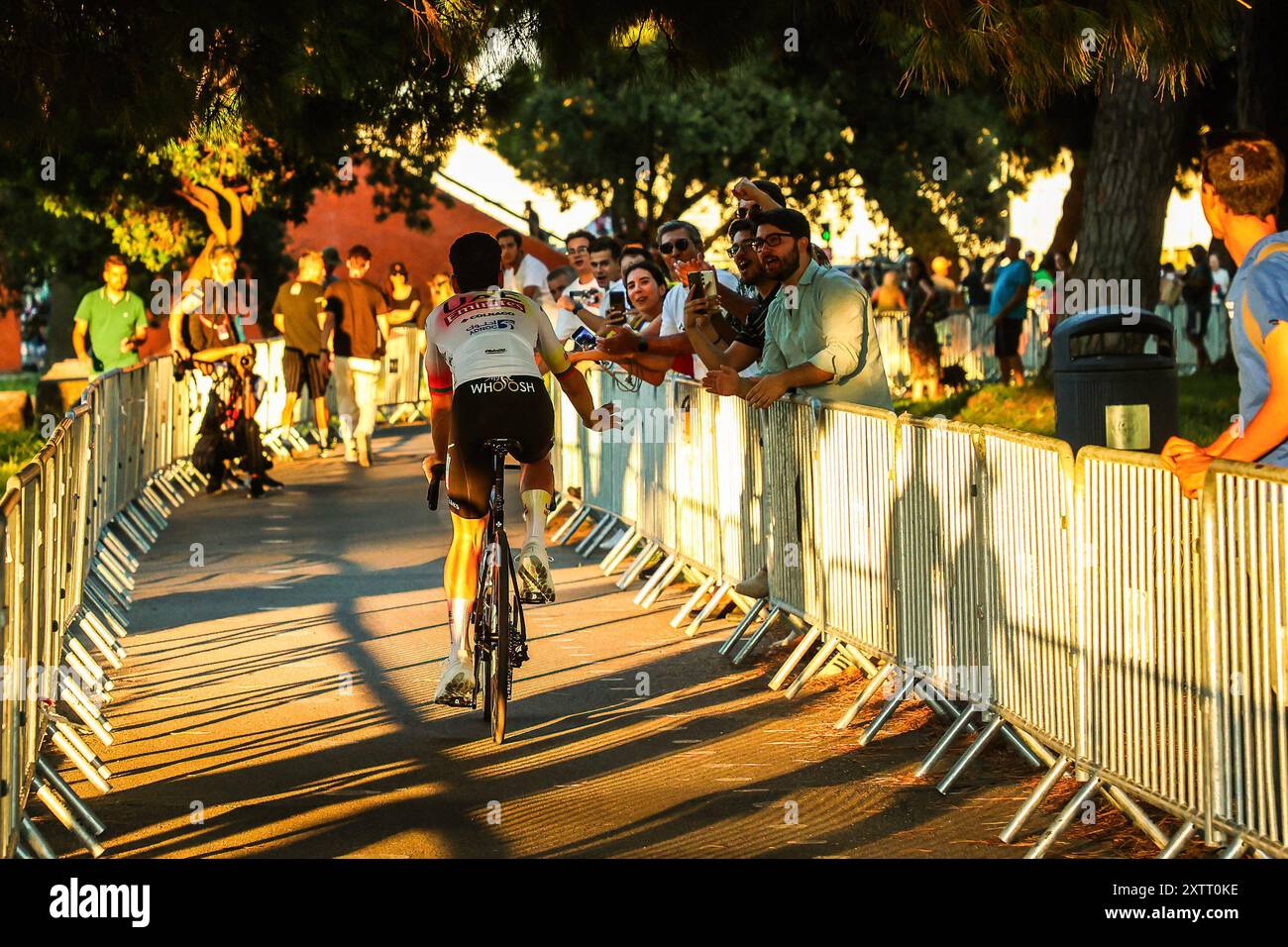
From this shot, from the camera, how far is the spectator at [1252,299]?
5.93 metres

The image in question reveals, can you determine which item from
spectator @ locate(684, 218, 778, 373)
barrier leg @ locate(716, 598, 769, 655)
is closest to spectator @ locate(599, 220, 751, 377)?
spectator @ locate(684, 218, 778, 373)

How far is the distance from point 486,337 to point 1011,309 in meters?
19.2

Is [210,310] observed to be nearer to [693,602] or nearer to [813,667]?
[693,602]

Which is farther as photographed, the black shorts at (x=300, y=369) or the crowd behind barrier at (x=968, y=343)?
the crowd behind barrier at (x=968, y=343)

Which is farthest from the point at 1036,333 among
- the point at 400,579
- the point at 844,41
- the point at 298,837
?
the point at 298,837

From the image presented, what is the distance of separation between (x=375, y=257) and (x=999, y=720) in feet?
165

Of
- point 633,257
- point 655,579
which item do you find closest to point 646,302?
point 633,257

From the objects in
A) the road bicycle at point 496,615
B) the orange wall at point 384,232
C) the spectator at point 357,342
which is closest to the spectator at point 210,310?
the spectator at point 357,342

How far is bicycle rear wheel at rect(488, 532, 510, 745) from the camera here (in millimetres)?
8305

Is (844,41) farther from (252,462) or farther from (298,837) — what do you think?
(298,837)

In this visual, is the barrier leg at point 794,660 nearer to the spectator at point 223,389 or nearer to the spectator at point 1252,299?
the spectator at point 1252,299

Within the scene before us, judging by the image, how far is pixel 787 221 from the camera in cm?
998

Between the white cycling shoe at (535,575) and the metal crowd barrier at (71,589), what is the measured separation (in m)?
1.79

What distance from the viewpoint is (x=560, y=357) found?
8969 millimetres
